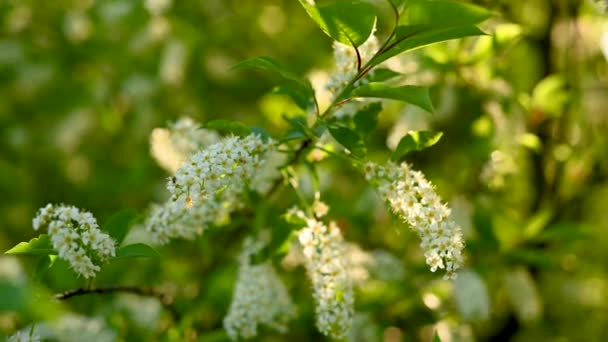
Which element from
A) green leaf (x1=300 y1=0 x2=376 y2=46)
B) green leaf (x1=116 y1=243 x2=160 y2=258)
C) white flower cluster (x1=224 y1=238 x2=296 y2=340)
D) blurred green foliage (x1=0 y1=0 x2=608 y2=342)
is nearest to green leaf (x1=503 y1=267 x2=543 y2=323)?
blurred green foliage (x1=0 y1=0 x2=608 y2=342)

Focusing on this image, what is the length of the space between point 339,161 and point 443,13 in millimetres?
1488

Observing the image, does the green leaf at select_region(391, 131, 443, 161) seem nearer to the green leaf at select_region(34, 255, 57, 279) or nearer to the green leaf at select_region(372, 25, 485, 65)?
the green leaf at select_region(372, 25, 485, 65)

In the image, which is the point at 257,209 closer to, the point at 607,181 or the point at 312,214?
the point at 312,214

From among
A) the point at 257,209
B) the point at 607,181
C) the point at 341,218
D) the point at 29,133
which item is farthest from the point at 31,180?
the point at 607,181

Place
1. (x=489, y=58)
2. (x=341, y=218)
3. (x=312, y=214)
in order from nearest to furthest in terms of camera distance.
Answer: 1. (x=312, y=214)
2. (x=489, y=58)
3. (x=341, y=218)

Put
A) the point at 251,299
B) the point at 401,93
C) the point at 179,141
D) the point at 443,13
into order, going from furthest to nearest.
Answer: the point at 179,141 → the point at 251,299 → the point at 401,93 → the point at 443,13

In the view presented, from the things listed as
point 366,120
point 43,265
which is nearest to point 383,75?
point 366,120

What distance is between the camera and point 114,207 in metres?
4.03

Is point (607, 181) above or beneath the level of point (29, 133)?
beneath

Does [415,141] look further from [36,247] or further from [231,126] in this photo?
[36,247]

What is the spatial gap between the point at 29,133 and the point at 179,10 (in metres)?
1.29

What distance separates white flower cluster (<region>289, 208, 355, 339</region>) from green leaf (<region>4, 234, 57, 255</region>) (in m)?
0.73

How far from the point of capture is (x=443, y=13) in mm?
1608

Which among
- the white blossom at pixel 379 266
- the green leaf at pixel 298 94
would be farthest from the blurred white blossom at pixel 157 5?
the green leaf at pixel 298 94
